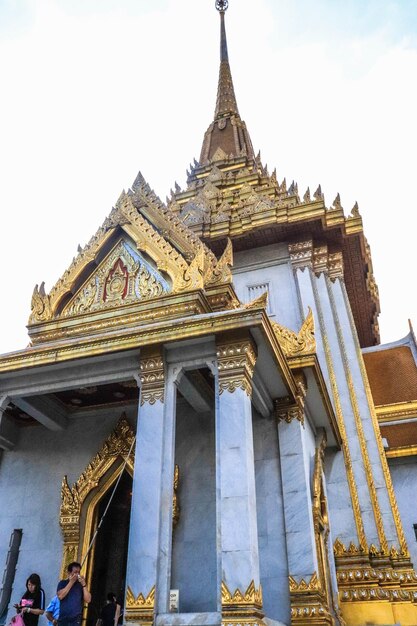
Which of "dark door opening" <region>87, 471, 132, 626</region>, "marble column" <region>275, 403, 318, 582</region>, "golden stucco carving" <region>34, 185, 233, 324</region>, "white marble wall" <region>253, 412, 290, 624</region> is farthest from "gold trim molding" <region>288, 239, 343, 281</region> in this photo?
"dark door opening" <region>87, 471, 132, 626</region>

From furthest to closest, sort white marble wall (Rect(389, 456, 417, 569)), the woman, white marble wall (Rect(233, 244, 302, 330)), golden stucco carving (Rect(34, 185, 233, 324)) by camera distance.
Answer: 1. white marble wall (Rect(233, 244, 302, 330))
2. white marble wall (Rect(389, 456, 417, 569))
3. golden stucco carving (Rect(34, 185, 233, 324))
4. the woman

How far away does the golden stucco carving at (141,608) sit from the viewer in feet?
18.5

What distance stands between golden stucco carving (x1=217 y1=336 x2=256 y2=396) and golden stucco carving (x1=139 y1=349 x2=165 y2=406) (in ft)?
2.56

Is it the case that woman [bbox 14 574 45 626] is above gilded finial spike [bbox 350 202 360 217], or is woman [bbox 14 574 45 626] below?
below

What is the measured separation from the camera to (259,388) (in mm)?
7910

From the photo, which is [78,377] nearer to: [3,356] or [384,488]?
[3,356]

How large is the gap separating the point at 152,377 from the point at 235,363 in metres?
1.10

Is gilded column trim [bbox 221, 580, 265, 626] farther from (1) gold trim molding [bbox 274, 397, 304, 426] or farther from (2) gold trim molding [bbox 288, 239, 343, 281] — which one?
(2) gold trim molding [bbox 288, 239, 343, 281]

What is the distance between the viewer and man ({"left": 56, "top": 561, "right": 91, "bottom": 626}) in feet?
18.8

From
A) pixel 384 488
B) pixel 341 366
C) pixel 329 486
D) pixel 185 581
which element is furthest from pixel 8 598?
pixel 341 366

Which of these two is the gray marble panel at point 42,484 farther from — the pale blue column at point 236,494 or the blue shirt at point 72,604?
the pale blue column at point 236,494

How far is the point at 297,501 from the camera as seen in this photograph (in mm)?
7570

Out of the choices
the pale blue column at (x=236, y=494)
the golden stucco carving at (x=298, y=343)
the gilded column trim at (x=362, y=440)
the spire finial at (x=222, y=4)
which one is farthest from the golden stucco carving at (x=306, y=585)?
the spire finial at (x=222, y=4)

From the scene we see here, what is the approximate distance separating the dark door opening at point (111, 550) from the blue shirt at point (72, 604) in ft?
9.61
